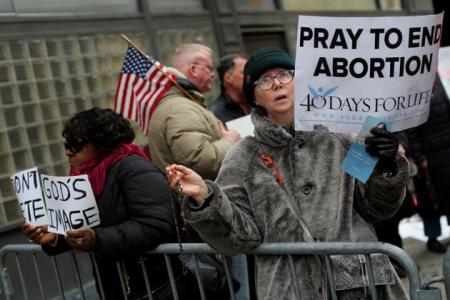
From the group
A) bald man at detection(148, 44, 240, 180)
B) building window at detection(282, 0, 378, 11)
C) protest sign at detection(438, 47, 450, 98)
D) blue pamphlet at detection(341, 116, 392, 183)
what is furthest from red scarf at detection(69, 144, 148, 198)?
building window at detection(282, 0, 378, 11)

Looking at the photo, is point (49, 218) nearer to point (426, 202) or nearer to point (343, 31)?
point (343, 31)

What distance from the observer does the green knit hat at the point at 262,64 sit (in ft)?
9.70

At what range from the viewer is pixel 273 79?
2969 mm

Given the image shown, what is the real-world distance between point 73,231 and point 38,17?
300 centimetres

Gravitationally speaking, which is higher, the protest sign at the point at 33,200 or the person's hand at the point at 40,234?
the protest sign at the point at 33,200

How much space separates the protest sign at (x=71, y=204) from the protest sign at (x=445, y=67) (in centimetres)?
379

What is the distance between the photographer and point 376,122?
2607 millimetres

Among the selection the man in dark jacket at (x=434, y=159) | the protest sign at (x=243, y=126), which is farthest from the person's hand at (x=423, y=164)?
the protest sign at (x=243, y=126)

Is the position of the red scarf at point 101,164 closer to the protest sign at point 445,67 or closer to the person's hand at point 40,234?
the person's hand at point 40,234

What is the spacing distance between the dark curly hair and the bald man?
57cm

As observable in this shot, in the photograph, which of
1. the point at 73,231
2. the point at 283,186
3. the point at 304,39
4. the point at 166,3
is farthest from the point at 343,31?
the point at 166,3

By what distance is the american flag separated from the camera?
14.9 ft

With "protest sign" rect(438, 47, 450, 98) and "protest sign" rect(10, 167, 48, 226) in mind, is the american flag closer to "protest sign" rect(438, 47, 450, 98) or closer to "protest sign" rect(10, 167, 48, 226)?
"protest sign" rect(10, 167, 48, 226)

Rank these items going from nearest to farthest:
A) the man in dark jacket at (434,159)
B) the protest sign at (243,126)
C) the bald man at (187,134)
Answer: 1. the bald man at (187,134)
2. the protest sign at (243,126)
3. the man in dark jacket at (434,159)
